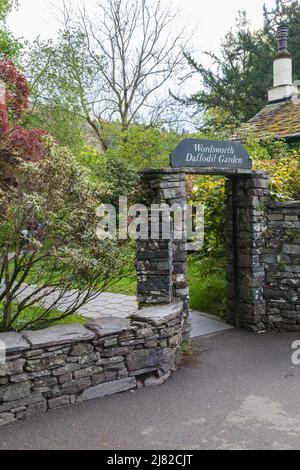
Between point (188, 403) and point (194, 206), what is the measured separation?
163 inches

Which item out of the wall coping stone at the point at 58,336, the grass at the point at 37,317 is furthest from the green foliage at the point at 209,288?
the wall coping stone at the point at 58,336

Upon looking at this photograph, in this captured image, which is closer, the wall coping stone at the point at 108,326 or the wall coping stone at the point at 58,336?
Result: the wall coping stone at the point at 58,336

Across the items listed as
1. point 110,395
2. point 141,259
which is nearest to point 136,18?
point 141,259

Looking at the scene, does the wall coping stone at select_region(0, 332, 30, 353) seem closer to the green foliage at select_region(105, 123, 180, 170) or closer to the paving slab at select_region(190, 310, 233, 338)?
the paving slab at select_region(190, 310, 233, 338)

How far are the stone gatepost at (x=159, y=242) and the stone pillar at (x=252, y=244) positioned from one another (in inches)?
56.0

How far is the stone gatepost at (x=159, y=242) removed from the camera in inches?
191

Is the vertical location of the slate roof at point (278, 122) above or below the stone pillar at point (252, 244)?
above

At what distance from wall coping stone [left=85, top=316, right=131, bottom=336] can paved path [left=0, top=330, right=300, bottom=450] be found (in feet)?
2.13

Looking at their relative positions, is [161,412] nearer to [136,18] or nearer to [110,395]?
[110,395]

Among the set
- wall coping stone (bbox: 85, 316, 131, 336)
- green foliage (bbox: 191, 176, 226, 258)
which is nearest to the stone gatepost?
wall coping stone (bbox: 85, 316, 131, 336)

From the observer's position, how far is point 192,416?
12.2 feet

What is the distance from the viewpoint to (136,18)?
1847 centimetres

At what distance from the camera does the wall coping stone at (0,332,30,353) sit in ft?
11.8

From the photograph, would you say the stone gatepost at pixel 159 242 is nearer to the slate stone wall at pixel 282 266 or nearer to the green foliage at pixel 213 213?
the slate stone wall at pixel 282 266
